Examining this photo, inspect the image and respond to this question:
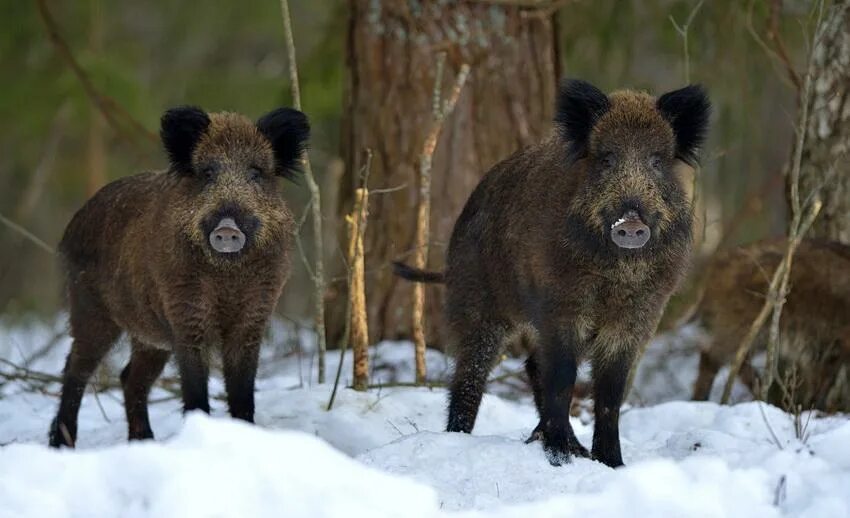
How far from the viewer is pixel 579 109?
5734 mm

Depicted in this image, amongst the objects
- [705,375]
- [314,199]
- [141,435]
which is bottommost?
[705,375]

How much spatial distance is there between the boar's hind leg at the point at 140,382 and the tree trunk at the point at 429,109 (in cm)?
221

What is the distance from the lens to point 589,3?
11117mm

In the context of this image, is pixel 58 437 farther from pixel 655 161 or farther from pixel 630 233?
pixel 655 161

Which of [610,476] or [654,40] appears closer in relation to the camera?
[610,476]

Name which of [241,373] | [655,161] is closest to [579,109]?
[655,161]

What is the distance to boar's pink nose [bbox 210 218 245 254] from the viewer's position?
5.77m

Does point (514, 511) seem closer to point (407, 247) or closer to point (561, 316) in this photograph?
point (561, 316)

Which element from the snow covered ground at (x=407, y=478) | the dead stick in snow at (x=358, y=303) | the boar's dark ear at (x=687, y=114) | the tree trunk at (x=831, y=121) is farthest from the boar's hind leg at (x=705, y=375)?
the boar's dark ear at (x=687, y=114)

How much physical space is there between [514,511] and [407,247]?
520 cm

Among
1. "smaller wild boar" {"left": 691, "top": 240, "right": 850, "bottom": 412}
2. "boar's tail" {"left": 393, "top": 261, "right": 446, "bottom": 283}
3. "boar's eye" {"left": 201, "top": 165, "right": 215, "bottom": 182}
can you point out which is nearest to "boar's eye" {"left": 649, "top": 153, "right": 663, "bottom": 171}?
"boar's tail" {"left": 393, "top": 261, "right": 446, "bottom": 283}

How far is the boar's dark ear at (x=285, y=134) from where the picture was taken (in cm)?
635

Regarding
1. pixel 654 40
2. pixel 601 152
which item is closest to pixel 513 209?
pixel 601 152

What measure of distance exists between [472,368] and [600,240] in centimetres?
135
